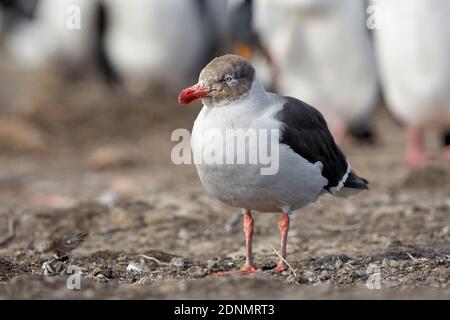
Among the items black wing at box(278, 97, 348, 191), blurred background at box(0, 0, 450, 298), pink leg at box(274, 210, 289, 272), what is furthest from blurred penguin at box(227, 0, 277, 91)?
pink leg at box(274, 210, 289, 272)

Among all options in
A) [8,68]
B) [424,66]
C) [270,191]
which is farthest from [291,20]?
[8,68]

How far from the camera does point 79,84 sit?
1831cm

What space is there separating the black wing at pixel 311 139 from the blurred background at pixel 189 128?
60cm

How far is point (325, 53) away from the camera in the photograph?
476 inches

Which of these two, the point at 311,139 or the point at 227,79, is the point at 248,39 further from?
the point at 227,79

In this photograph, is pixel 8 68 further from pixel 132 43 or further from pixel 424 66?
pixel 424 66

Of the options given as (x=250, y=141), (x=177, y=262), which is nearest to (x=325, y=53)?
(x=177, y=262)

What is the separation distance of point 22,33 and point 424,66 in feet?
37.3

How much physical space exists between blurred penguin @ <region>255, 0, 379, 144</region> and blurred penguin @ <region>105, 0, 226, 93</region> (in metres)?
3.32

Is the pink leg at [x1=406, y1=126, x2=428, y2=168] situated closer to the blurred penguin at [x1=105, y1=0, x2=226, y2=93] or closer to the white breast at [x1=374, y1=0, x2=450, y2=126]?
the white breast at [x1=374, y1=0, x2=450, y2=126]

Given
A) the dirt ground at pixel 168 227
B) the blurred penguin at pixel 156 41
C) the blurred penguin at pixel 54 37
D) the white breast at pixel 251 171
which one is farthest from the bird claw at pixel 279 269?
the blurred penguin at pixel 54 37

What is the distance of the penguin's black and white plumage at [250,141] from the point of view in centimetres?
589

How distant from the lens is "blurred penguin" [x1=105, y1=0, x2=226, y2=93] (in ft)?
50.5

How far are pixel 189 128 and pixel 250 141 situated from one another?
9016 millimetres
